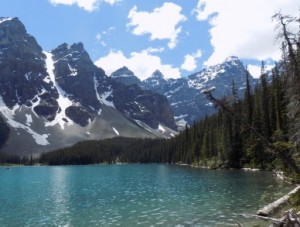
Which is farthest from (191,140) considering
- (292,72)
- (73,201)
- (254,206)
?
(292,72)

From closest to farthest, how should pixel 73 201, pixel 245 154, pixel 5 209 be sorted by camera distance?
1. pixel 5 209
2. pixel 73 201
3. pixel 245 154

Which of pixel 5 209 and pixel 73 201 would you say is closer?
pixel 5 209

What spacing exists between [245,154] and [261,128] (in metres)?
9.44

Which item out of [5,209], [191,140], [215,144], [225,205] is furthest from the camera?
[191,140]

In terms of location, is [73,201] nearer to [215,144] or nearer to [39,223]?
[39,223]

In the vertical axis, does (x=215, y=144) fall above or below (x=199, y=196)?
above

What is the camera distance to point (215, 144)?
368 feet

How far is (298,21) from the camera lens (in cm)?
1722

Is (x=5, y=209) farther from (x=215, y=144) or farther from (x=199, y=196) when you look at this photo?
(x=215, y=144)

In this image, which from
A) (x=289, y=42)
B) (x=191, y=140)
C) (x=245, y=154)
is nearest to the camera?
(x=289, y=42)

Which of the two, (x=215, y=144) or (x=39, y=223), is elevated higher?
(x=215, y=144)

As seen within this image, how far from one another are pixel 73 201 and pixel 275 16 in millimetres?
36667

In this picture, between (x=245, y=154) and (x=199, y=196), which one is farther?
(x=245, y=154)

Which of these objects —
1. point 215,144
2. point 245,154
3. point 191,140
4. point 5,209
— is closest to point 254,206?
point 5,209
